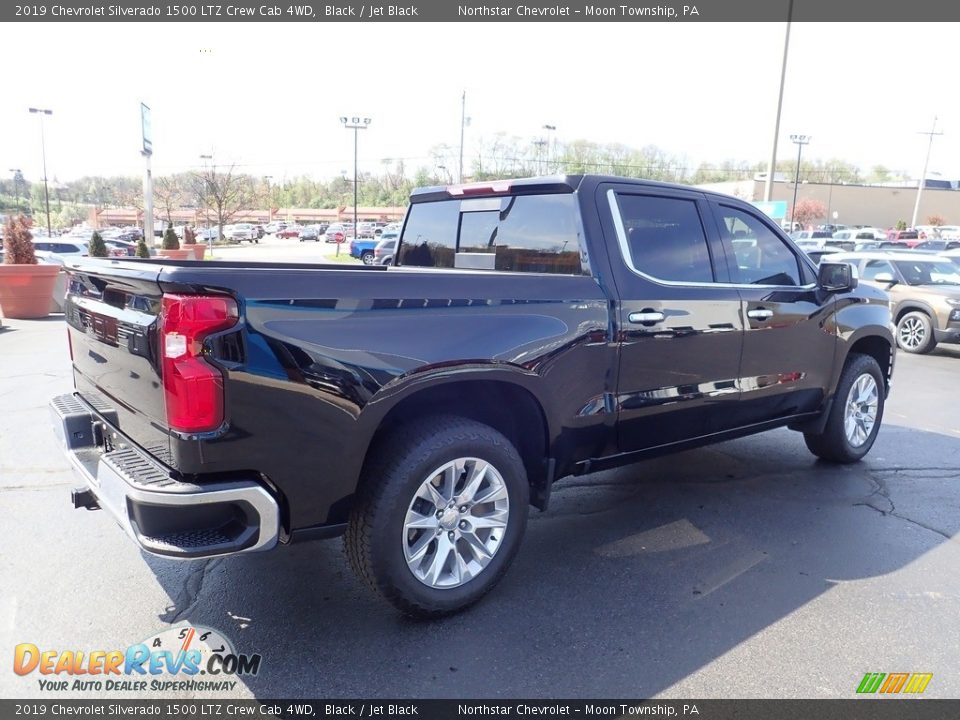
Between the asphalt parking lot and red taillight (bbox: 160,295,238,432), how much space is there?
3.64 feet

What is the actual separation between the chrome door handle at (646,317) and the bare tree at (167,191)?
6207cm

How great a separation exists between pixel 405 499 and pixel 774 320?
282cm

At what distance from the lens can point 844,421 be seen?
5180 mm

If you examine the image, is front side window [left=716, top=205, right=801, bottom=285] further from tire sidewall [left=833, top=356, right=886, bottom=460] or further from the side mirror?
tire sidewall [left=833, top=356, right=886, bottom=460]

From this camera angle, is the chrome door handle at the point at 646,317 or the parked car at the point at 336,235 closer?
the chrome door handle at the point at 646,317

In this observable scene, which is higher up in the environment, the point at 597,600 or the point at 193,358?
the point at 193,358

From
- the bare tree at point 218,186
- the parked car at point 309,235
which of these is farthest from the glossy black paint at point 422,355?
the parked car at point 309,235

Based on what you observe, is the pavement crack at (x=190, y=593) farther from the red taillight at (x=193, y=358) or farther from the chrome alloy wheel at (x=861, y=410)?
the chrome alloy wheel at (x=861, y=410)

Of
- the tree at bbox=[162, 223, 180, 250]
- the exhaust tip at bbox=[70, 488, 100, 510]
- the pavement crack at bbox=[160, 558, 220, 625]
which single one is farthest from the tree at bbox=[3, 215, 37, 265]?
the exhaust tip at bbox=[70, 488, 100, 510]

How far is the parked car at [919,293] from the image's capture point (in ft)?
36.0

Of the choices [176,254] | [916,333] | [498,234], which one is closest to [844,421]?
[498,234]

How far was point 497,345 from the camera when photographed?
3047mm

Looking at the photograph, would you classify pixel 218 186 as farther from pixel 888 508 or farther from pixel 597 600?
pixel 597 600

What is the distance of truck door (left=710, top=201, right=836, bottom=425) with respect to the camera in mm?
4258
